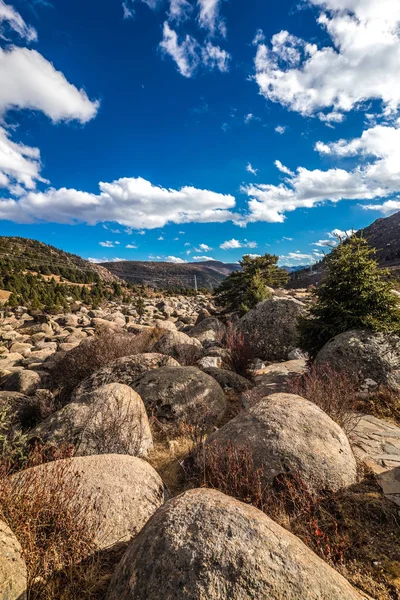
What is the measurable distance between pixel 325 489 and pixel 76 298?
39621 millimetres

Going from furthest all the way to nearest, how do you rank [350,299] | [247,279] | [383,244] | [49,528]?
[383,244]
[247,279]
[350,299]
[49,528]

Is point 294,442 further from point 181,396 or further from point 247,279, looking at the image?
point 247,279

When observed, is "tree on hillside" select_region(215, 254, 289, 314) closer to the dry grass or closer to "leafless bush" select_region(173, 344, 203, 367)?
"leafless bush" select_region(173, 344, 203, 367)

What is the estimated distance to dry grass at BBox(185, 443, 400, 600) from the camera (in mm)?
2584

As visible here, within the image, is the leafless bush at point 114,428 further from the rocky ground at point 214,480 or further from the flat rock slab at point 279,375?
the flat rock slab at point 279,375

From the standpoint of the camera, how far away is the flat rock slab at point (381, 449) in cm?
368

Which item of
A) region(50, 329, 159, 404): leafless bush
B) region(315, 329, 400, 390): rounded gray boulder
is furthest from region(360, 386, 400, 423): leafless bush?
region(50, 329, 159, 404): leafless bush

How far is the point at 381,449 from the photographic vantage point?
15.0 ft

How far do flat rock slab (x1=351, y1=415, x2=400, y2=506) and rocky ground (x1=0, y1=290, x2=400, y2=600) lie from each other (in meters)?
0.03

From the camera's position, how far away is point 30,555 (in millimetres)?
2221

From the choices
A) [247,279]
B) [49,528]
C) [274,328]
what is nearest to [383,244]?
[247,279]

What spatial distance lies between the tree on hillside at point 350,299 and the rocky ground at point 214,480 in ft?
2.09

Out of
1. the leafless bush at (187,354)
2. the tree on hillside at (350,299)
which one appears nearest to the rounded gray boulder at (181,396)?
the leafless bush at (187,354)

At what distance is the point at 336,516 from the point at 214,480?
1412 millimetres
